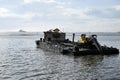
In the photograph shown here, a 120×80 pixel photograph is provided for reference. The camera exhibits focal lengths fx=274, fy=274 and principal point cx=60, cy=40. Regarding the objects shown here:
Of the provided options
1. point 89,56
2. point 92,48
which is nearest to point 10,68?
point 89,56

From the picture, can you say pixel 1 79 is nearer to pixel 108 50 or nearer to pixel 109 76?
pixel 109 76

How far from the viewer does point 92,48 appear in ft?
143

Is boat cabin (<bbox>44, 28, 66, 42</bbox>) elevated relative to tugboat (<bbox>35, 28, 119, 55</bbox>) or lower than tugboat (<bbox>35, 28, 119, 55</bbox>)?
elevated

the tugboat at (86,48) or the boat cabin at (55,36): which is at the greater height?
the boat cabin at (55,36)

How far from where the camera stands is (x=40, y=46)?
195 ft

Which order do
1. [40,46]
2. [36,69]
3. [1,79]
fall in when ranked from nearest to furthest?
[1,79]
[36,69]
[40,46]

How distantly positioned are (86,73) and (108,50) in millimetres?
17168

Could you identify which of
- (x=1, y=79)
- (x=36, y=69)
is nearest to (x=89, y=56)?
(x=36, y=69)

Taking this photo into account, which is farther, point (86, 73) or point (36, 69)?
point (36, 69)

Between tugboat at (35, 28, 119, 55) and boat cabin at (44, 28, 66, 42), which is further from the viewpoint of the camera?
boat cabin at (44, 28, 66, 42)

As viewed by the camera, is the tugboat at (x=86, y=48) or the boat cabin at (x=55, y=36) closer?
the tugboat at (x=86, y=48)

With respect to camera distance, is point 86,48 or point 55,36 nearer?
point 86,48

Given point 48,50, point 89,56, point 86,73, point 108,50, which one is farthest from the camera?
point 48,50

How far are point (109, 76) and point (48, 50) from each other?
27.5 metres
